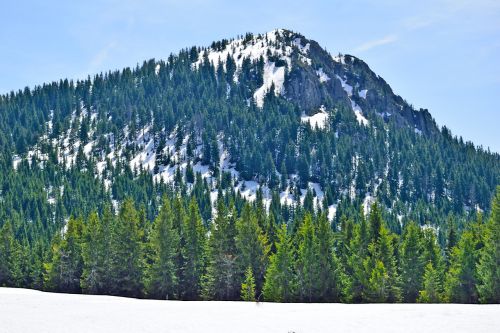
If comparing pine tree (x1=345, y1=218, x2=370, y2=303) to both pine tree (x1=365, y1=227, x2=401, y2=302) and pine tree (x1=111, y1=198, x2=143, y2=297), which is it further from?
pine tree (x1=111, y1=198, x2=143, y2=297)

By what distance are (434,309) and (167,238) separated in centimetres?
4121

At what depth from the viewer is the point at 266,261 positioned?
6306 centimetres

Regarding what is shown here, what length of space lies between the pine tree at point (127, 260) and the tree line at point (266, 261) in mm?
123

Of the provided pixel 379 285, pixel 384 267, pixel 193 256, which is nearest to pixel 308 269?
pixel 379 285

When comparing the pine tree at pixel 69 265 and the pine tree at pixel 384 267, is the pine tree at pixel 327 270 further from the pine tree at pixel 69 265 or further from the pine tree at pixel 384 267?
the pine tree at pixel 69 265

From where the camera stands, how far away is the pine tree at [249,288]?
56.8 metres

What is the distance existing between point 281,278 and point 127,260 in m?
20.1

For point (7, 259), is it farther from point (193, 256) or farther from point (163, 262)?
point (193, 256)

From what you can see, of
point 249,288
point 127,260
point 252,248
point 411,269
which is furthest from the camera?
point 127,260

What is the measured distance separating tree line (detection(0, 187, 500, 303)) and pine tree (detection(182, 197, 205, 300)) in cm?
12

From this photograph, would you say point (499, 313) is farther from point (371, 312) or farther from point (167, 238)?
point (167, 238)

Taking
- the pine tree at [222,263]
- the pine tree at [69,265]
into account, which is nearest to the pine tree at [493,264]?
the pine tree at [222,263]

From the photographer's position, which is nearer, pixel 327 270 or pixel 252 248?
pixel 327 270

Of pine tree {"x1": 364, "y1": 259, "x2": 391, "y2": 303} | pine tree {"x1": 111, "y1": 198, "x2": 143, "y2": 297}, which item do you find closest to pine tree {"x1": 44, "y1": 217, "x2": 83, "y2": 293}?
pine tree {"x1": 111, "y1": 198, "x2": 143, "y2": 297}
